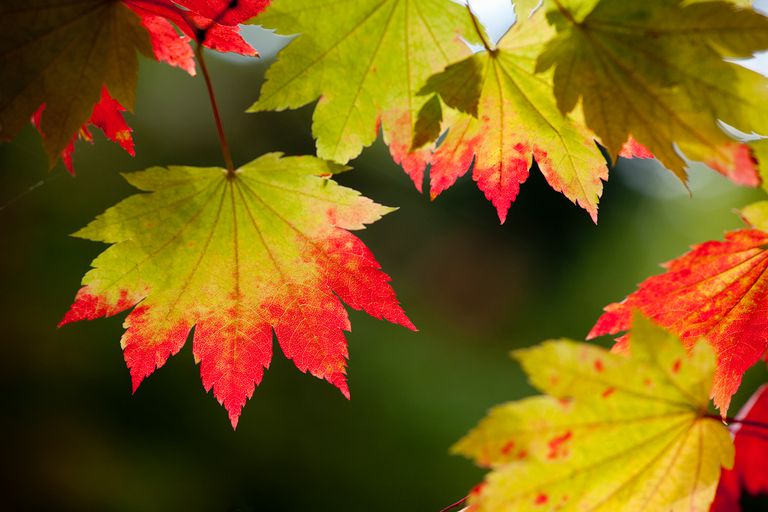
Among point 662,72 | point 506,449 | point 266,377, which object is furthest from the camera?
point 266,377

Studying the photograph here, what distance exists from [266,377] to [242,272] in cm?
562

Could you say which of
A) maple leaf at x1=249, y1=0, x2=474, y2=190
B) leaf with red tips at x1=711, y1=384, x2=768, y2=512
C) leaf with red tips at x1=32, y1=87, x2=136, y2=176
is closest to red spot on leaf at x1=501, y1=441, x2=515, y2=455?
maple leaf at x1=249, y1=0, x2=474, y2=190

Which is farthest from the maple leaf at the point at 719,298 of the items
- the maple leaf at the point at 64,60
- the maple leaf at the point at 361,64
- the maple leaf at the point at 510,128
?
the maple leaf at the point at 64,60

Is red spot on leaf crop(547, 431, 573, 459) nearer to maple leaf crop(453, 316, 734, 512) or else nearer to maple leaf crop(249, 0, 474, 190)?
maple leaf crop(453, 316, 734, 512)

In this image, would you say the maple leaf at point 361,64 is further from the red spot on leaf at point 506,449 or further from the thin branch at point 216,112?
the red spot on leaf at point 506,449

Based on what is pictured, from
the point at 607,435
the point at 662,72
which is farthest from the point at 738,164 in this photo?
the point at 607,435

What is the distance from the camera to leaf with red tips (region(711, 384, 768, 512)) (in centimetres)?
117

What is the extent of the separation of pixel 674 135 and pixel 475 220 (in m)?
8.16

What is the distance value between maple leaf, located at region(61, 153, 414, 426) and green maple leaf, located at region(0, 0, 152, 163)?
16 centimetres

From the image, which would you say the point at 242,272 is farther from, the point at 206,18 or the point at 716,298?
the point at 716,298

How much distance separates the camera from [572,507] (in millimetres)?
585

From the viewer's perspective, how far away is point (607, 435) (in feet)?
1.92

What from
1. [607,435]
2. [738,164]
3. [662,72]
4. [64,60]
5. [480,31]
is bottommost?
[607,435]

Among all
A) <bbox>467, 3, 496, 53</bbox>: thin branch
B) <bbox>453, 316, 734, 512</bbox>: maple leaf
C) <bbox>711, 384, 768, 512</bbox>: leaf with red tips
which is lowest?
<bbox>711, 384, 768, 512</bbox>: leaf with red tips
